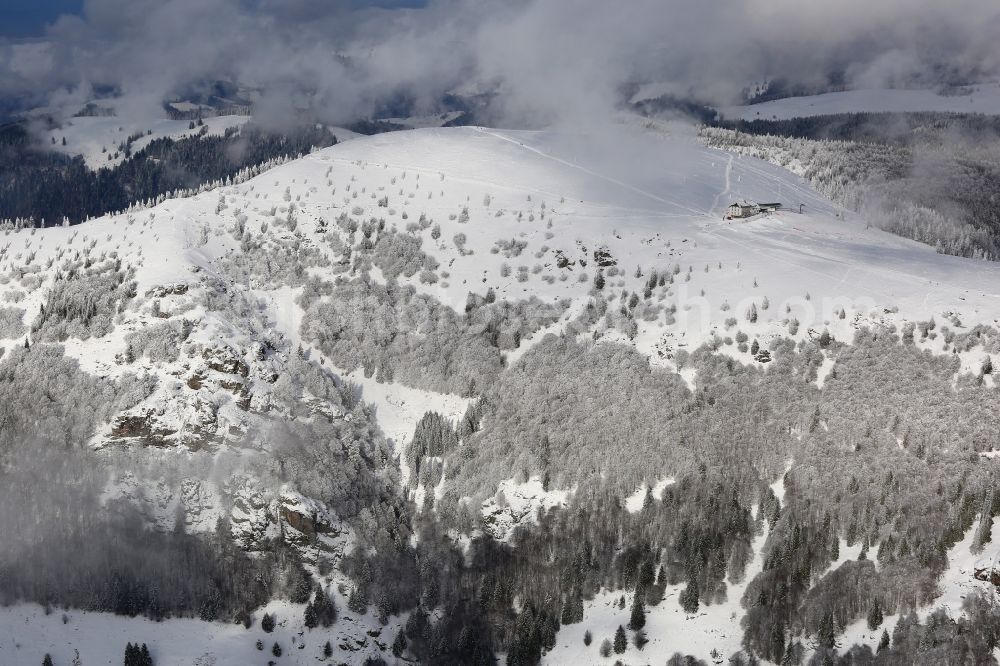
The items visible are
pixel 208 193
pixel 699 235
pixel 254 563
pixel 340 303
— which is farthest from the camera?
pixel 208 193

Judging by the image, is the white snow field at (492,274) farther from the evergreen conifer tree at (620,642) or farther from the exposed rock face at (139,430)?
the evergreen conifer tree at (620,642)

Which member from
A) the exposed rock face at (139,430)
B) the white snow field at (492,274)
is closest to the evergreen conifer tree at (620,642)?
the white snow field at (492,274)

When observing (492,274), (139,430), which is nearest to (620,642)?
(492,274)

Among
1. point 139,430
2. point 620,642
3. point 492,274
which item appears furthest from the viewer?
point 492,274

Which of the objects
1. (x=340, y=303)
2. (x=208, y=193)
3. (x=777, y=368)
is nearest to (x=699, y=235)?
(x=777, y=368)

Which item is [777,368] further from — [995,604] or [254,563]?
[254,563]

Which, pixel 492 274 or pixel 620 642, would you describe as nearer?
pixel 620 642

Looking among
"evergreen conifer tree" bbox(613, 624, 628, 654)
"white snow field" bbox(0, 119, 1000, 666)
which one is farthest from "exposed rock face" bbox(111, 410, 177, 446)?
"evergreen conifer tree" bbox(613, 624, 628, 654)

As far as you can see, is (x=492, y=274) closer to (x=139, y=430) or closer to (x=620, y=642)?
(x=139, y=430)
